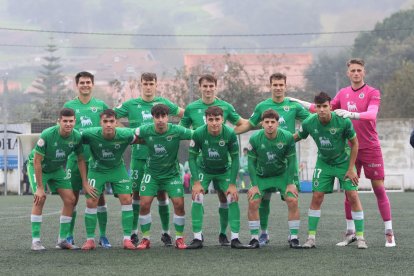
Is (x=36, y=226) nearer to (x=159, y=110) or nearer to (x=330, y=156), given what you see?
(x=159, y=110)

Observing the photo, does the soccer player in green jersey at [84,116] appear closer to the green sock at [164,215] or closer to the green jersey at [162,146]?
the green sock at [164,215]

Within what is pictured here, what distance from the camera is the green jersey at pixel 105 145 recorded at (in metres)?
12.7

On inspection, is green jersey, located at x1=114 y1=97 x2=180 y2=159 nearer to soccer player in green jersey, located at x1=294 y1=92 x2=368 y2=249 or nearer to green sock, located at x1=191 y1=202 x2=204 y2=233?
green sock, located at x1=191 y1=202 x2=204 y2=233

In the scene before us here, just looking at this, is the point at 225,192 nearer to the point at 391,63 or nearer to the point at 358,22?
the point at 391,63

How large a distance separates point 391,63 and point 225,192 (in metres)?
70.0

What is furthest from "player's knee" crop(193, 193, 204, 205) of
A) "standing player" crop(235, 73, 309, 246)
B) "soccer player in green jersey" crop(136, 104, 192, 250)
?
"standing player" crop(235, 73, 309, 246)

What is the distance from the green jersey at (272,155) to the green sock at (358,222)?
913 mm

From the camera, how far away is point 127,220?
41.8 feet

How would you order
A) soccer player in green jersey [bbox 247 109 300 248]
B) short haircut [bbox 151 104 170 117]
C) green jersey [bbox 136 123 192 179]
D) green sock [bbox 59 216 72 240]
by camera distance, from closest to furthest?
short haircut [bbox 151 104 170 117]
soccer player in green jersey [bbox 247 109 300 248]
green jersey [bbox 136 123 192 179]
green sock [bbox 59 216 72 240]

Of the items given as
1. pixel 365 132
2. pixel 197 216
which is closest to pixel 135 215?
pixel 197 216

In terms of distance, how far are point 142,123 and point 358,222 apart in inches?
128

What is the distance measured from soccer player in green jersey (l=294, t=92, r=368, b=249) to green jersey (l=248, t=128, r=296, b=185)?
0.75ft

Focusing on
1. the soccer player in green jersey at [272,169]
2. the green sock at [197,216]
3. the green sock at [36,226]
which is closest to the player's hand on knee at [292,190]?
the soccer player in green jersey at [272,169]

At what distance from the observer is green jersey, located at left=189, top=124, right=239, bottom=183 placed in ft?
41.8
